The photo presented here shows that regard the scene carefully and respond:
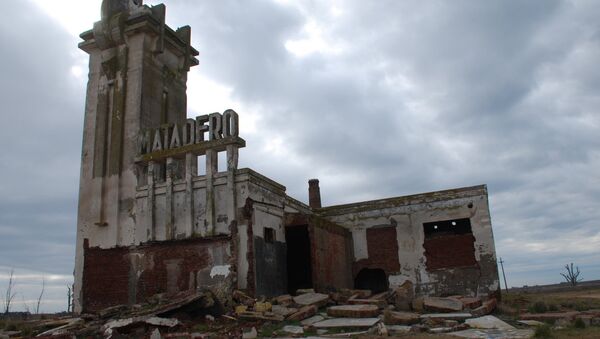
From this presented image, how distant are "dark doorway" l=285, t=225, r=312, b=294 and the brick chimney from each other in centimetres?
689

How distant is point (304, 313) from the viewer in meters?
13.7

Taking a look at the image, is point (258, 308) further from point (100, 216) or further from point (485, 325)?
point (100, 216)

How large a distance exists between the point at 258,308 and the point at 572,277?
6367 centimetres

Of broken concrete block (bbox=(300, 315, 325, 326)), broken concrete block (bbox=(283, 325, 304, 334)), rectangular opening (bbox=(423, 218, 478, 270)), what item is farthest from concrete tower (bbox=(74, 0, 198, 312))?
rectangular opening (bbox=(423, 218, 478, 270))

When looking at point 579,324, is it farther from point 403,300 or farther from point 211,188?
point 211,188

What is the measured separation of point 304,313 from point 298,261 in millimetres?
5772

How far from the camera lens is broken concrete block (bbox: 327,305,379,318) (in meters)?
13.7

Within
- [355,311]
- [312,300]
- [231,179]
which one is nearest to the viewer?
[355,311]

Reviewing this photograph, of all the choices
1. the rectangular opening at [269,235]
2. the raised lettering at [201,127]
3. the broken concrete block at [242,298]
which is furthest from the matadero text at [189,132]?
the broken concrete block at [242,298]

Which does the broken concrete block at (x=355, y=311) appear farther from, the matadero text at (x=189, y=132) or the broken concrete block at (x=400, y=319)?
the matadero text at (x=189, y=132)

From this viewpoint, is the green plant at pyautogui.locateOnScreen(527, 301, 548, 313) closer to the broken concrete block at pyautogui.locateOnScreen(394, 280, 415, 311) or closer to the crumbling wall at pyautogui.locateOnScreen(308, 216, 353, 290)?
the broken concrete block at pyautogui.locateOnScreen(394, 280, 415, 311)

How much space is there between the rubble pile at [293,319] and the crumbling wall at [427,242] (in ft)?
16.3

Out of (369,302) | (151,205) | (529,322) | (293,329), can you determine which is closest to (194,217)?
(151,205)

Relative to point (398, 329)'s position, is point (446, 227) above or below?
above
